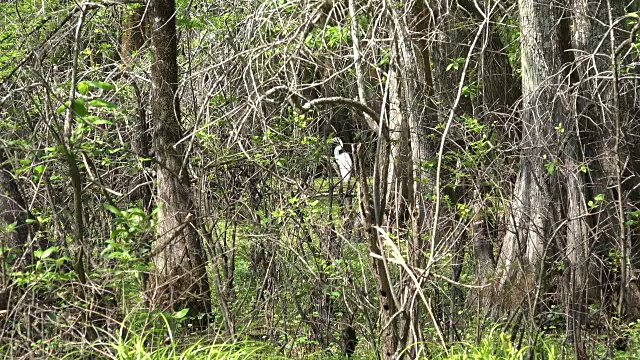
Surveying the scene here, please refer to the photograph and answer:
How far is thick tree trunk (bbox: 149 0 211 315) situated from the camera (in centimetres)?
797

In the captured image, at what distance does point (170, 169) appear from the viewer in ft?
25.9

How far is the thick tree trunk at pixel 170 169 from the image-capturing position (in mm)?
7969

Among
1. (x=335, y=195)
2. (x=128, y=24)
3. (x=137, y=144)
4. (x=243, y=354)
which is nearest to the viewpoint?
(x=243, y=354)

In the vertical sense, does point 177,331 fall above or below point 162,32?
below

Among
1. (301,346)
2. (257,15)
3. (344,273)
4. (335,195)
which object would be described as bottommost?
(301,346)

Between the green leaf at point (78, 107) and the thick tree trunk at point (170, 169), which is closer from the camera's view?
the green leaf at point (78, 107)

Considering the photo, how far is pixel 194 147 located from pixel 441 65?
414 cm

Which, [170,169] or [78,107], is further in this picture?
[170,169]

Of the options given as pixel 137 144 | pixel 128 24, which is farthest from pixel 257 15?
pixel 128 24

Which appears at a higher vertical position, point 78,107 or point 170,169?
point 78,107

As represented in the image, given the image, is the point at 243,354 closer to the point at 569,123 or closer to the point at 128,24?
the point at 569,123

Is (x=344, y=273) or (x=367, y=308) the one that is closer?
(x=367, y=308)

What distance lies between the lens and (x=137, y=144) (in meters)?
9.46

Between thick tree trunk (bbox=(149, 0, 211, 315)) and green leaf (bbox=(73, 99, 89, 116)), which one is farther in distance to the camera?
thick tree trunk (bbox=(149, 0, 211, 315))
